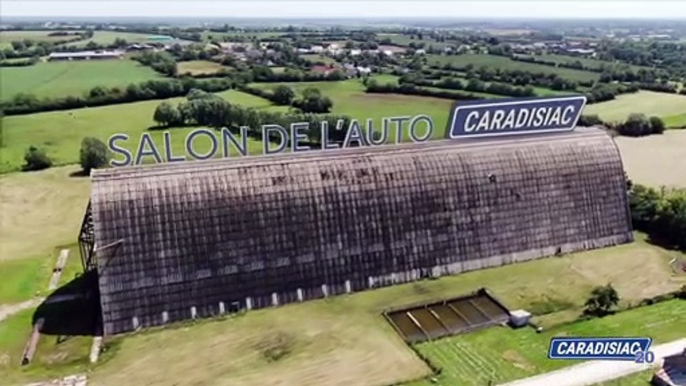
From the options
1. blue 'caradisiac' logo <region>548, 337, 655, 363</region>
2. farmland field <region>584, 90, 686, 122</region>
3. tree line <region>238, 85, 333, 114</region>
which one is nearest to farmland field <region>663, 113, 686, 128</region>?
farmland field <region>584, 90, 686, 122</region>

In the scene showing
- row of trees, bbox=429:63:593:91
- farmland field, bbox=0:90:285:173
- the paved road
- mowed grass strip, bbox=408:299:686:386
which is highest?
row of trees, bbox=429:63:593:91

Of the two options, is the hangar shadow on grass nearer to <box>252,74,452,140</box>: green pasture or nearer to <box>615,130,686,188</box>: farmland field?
<box>252,74,452,140</box>: green pasture

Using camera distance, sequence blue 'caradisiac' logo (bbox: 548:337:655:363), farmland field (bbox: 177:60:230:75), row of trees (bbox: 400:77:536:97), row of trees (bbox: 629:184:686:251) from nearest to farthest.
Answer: blue 'caradisiac' logo (bbox: 548:337:655:363)
row of trees (bbox: 629:184:686:251)
row of trees (bbox: 400:77:536:97)
farmland field (bbox: 177:60:230:75)

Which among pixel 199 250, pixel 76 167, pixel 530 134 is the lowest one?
pixel 76 167

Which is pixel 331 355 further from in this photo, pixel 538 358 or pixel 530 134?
pixel 530 134

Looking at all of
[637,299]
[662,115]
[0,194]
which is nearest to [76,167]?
[0,194]

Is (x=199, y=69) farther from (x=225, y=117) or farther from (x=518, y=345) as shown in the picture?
(x=518, y=345)
